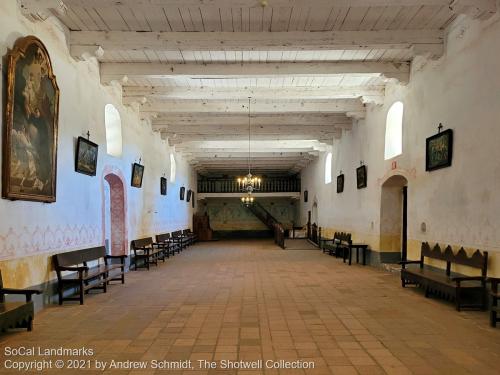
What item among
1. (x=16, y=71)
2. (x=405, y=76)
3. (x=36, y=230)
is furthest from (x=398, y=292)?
(x=16, y=71)

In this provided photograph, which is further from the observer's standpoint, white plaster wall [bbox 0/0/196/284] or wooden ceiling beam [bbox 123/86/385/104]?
wooden ceiling beam [bbox 123/86/385/104]

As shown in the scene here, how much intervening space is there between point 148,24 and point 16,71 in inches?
86.2

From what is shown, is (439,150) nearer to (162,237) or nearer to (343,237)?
(343,237)

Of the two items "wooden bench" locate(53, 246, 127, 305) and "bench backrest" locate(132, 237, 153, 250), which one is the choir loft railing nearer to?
"bench backrest" locate(132, 237, 153, 250)

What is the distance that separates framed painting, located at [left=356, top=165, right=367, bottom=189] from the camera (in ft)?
35.0

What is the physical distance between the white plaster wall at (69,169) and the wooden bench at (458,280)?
5.94 m

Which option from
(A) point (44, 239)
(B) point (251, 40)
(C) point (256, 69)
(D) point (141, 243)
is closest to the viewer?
(A) point (44, 239)

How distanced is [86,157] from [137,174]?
131 inches

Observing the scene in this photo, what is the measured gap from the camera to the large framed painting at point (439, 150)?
247 inches

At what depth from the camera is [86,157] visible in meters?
7.07

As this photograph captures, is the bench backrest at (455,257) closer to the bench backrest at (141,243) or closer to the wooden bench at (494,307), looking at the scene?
the wooden bench at (494,307)

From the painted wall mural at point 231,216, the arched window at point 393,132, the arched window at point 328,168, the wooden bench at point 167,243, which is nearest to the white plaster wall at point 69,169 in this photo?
the wooden bench at point 167,243

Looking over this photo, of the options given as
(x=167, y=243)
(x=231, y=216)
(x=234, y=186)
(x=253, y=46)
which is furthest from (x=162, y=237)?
(x=231, y=216)

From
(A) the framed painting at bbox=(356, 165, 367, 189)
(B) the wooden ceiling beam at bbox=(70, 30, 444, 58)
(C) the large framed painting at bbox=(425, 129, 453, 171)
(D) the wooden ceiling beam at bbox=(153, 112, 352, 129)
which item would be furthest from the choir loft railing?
(B) the wooden ceiling beam at bbox=(70, 30, 444, 58)
